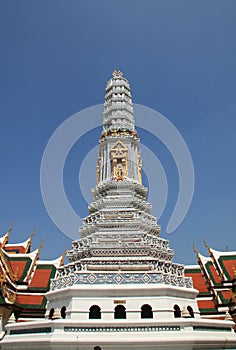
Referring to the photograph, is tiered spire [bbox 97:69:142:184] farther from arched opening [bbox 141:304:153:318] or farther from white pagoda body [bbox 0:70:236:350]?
arched opening [bbox 141:304:153:318]

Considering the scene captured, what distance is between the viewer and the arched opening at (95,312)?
1544cm

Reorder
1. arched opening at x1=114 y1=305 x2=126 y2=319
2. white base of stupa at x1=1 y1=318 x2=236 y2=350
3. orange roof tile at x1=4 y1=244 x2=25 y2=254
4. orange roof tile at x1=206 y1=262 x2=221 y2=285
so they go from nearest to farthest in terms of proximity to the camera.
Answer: white base of stupa at x1=1 y1=318 x2=236 y2=350 → arched opening at x1=114 y1=305 x2=126 y2=319 → orange roof tile at x1=206 y1=262 x2=221 y2=285 → orange roof tile at x1=4 y1=244 x2=25 y2=254

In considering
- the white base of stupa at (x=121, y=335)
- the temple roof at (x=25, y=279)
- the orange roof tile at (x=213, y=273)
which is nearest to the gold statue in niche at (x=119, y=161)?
the temple roof at (x=25, y=279)

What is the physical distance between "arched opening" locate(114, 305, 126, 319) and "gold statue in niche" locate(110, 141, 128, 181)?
964cm

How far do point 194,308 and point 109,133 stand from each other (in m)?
14.5

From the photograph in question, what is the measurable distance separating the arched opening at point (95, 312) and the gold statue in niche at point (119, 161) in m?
9.75

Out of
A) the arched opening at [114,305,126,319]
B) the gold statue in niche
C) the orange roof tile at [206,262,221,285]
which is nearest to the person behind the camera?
the arched opening at [114,305,126,319]

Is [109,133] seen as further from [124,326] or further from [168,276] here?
[124,326]

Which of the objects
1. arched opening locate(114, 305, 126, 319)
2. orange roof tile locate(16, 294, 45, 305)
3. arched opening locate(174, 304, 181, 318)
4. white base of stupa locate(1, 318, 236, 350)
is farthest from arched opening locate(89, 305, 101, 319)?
orange roof tile locate(16, 294, 45, 305)

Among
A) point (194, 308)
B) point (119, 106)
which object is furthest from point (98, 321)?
point (119, 106)

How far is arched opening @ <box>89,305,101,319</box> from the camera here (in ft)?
50.6

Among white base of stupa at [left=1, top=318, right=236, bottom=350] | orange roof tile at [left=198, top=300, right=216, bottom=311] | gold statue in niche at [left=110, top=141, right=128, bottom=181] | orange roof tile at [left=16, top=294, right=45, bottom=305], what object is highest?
gold statue in niche at [left=110, top=141, right=128, bottom=181]

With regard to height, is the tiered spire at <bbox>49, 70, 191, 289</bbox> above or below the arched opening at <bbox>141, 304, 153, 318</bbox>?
above

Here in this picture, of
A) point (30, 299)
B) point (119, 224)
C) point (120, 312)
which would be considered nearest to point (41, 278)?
point (30, 299)
